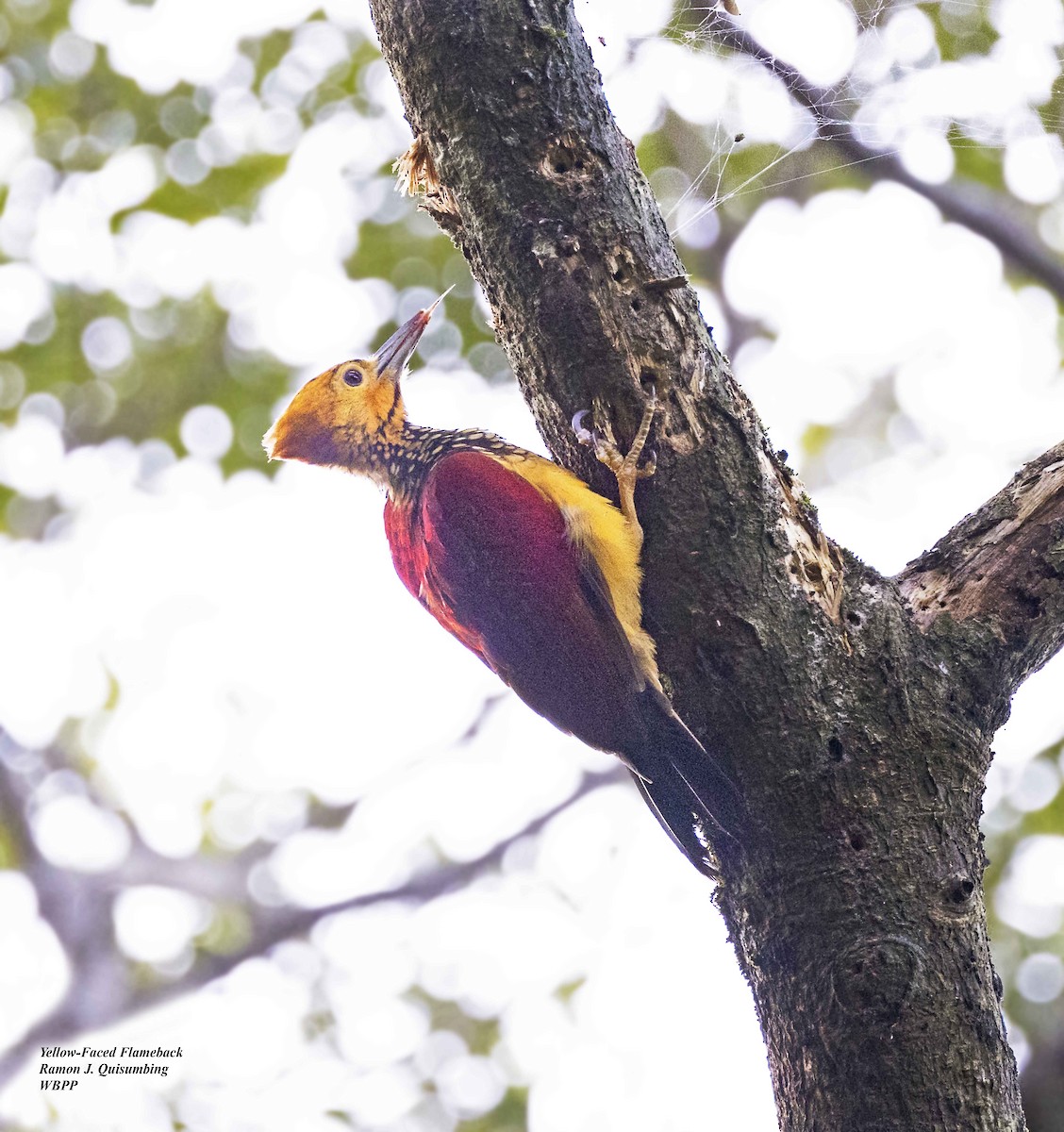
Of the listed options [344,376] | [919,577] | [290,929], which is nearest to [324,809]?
[290,929]

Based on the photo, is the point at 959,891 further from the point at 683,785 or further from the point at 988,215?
the point at 988,215

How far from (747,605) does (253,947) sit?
6090mm

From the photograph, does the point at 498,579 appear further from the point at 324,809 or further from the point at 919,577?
the point at 324,809

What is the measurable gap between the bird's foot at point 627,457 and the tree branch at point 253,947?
214 inches

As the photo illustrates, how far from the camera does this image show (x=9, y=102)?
6922 mm

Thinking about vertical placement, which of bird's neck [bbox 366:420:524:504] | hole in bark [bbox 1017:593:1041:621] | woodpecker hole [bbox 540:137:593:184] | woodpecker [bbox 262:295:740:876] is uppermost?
bird's neck [bbox 366:420:524:504]

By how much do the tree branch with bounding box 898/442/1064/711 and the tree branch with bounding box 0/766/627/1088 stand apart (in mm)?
5432

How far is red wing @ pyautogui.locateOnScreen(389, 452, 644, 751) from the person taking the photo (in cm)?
327

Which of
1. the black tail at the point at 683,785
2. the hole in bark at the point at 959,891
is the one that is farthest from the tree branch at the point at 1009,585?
the black tail at the point at 683,785

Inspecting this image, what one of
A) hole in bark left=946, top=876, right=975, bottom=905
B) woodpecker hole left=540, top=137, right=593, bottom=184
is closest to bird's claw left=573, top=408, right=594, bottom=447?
woodpecker hole left=540, top=137, right=593, bottom=184

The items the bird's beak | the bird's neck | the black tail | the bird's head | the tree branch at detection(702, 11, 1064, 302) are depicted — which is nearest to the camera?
the black tail

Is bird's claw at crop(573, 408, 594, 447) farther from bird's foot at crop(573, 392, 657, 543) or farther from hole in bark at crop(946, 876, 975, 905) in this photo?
hole in bark at crop(946, 876, 975, 905)

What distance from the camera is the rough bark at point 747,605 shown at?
8.32 ft

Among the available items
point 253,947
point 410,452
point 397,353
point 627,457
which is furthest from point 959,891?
point 253,947
